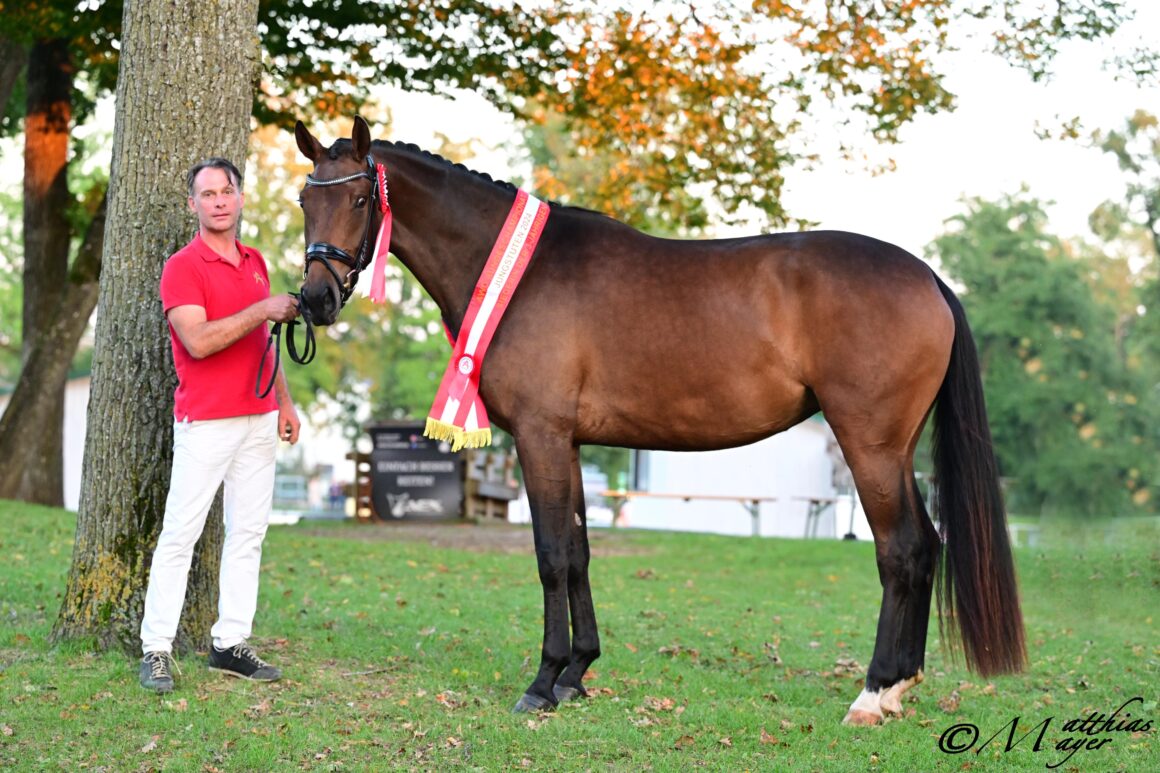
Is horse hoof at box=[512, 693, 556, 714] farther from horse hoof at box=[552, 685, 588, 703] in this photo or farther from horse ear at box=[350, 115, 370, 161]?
horse ear at box=[350, 115, 370, 161]

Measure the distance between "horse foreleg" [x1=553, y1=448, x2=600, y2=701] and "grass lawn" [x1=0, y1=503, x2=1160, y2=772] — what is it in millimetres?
168

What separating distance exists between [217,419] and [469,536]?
1167cm

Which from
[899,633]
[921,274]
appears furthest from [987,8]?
[899,633]

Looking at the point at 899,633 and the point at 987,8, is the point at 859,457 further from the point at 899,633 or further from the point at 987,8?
the point at 987,8

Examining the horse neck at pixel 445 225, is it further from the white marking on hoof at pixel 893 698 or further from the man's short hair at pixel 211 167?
the white marking on hoof at pixel 893 698

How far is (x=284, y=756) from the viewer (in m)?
4.36

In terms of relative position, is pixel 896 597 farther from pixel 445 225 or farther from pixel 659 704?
pixel 445 225

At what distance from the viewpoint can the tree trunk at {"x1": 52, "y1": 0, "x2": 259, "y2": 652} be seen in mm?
5637

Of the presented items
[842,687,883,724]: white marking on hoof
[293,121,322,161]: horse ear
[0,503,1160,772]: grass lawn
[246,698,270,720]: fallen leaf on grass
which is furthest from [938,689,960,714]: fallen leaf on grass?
[293,121,322,161]: horse ear

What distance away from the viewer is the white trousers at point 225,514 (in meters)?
5.14

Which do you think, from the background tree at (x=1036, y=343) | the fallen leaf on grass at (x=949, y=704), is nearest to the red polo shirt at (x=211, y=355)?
the fallen leaf on grass at (x=949, y=704)

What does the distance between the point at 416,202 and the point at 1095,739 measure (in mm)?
4044

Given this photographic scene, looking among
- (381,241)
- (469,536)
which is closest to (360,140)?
(381,241)

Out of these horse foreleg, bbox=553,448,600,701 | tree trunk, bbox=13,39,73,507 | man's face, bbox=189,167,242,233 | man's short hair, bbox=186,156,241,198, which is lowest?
horse foreleg, bbox=553,448,600,701
